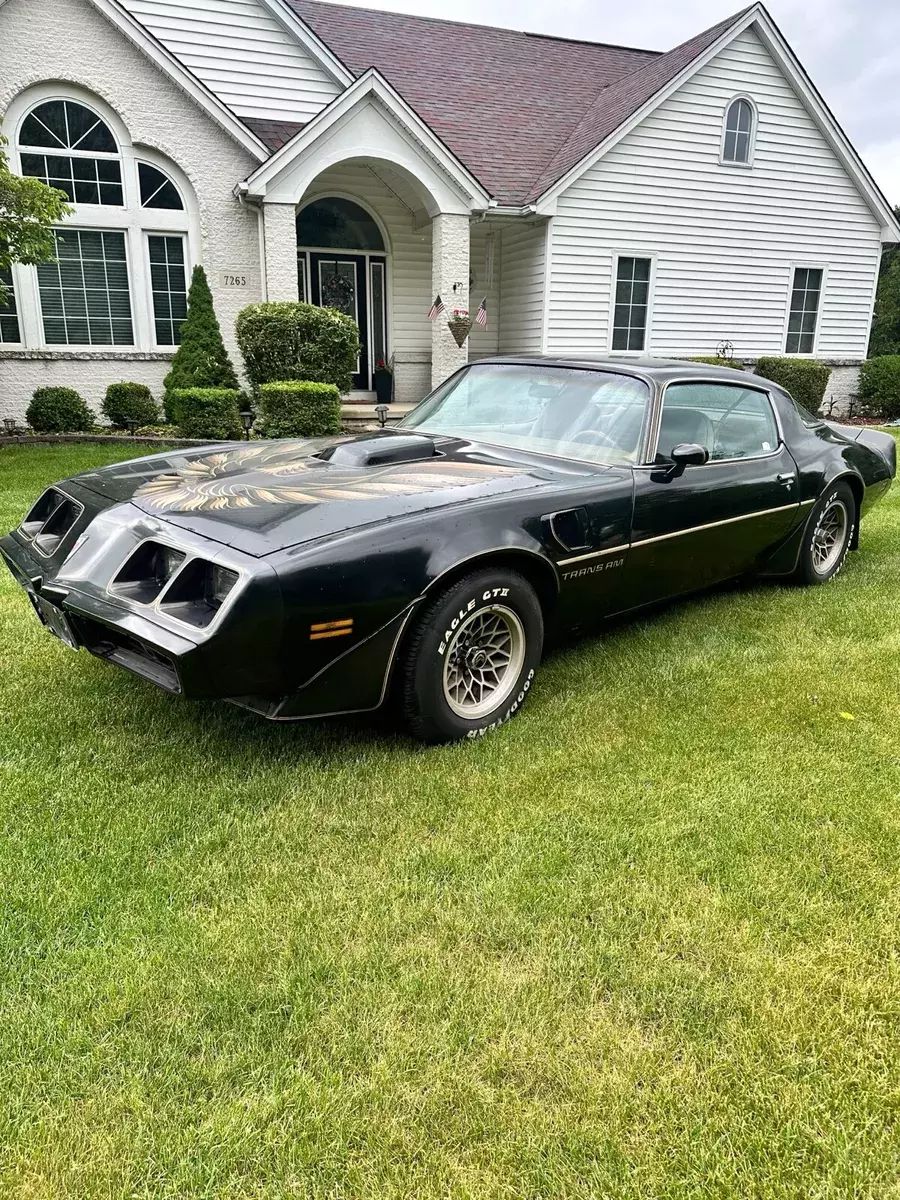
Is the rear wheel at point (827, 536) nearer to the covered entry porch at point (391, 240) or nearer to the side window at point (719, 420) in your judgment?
the side window at point (719, 420)

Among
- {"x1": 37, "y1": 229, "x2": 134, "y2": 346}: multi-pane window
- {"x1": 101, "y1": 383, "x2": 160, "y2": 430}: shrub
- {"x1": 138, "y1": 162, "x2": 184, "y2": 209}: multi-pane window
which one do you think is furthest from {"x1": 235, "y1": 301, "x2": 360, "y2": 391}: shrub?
{"x1": 138, "y1": 162, "x2": 184, "y2": 209}: multi-pane window

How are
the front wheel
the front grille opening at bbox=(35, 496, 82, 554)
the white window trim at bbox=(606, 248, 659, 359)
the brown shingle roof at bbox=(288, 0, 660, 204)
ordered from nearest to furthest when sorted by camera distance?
the front wheel < the front grille opening at bbox=(35, 496, 82, 554) < the brown shingle roof at bbox=(288, 0, 660, 204) < the white window trim at bbox=(606, 248, 659, 359)

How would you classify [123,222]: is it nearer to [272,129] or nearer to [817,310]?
[272,129]

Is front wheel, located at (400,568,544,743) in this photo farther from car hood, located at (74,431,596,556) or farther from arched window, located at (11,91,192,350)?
arched window, located at (11,91,192,350)

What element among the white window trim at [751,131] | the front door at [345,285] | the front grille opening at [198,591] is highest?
the white window trim at [751,131]

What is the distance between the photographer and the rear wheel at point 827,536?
5223 millimetres

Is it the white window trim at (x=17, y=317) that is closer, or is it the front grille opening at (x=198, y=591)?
the front grille opening at (x=198, y=591)

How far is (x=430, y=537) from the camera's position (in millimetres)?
2990

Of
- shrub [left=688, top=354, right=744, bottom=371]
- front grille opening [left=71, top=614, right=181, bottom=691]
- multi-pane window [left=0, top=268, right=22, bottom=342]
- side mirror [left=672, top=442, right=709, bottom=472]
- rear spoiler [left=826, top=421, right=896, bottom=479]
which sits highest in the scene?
multi-pane window [left=0, top=268, right=22, bottom=342]

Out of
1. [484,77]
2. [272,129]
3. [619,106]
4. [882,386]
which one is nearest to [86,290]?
[272,129]

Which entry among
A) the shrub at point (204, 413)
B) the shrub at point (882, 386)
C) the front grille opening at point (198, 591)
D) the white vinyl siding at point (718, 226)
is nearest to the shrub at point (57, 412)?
the shrub at point (204, 413)

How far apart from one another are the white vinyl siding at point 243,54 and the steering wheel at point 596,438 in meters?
11.9

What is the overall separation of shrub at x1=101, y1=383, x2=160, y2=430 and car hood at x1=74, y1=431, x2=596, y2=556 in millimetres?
8723

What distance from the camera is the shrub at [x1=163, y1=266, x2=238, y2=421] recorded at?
12.2m
